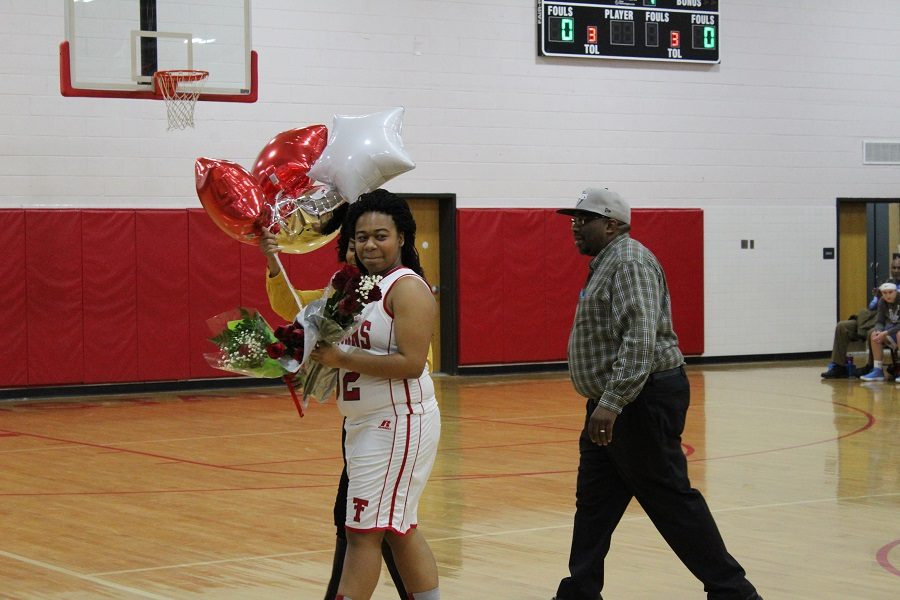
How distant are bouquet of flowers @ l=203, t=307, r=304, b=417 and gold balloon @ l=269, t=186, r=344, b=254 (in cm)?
64

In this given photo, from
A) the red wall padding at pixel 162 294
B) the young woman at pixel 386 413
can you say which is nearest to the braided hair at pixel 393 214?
the young woman at pixel 386 413

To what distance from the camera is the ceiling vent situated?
19469mm

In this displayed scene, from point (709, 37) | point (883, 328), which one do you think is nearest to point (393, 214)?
point (883, 328)

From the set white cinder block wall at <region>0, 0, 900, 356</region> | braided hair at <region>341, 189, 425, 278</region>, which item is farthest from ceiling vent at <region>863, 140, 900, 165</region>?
braided hair at <region>341, 189, 425, 278</region>

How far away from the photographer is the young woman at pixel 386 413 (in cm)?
414

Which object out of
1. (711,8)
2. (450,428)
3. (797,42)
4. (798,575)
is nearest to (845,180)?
(797,42)

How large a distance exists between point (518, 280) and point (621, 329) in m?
12.5

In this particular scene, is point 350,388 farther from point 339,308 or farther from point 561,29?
point 561,29

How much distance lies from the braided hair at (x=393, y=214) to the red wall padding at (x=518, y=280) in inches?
486

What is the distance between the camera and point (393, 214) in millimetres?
4309

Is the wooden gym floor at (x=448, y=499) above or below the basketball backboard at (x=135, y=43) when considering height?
below

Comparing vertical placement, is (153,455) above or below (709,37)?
below

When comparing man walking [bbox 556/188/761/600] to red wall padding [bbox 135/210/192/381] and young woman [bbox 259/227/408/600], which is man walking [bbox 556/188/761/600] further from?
red wall padding [bbox 135/210/192/381]

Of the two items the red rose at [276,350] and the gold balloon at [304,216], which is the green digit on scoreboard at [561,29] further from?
the red rose at [276,350]
